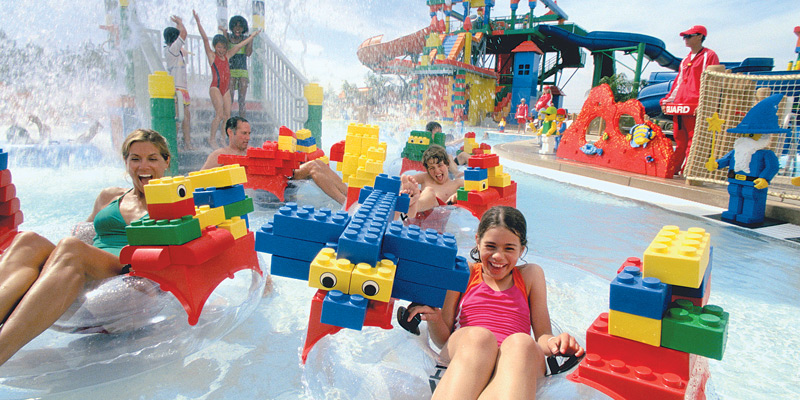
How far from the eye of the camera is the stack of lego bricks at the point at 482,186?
13.1 feet

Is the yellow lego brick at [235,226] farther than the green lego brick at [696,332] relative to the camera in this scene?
Yes

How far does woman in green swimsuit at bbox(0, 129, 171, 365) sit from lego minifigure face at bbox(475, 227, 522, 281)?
5.98 ft

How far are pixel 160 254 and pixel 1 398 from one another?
85 cm

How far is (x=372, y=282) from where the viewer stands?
1.60m

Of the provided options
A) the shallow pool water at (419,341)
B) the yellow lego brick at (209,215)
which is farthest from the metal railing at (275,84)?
the yellow lego brick at (209,215)

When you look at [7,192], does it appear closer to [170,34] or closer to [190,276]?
[190,276]

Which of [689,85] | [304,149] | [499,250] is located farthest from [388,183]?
[689,85]

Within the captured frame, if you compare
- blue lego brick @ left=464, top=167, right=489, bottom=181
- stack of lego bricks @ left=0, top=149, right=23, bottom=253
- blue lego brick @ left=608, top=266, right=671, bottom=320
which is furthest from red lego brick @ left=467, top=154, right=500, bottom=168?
stack of lego bricks @ left=0, top=149, right=23, bottom=253

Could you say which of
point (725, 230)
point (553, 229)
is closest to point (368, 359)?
point (553, 229)

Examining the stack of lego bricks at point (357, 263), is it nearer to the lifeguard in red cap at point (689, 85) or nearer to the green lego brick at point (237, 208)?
the green lego brick at point (237, 208)

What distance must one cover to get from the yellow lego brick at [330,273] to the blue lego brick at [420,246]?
8.4 inches

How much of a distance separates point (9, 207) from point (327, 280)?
2.42 meters

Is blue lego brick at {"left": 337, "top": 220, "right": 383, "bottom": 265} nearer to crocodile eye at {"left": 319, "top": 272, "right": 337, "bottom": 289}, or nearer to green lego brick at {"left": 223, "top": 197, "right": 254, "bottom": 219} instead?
crocodile eye at {"left": 319, "top": 272, "right": 337, "bottom": 289}

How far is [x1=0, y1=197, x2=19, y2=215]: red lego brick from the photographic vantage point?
2.67m
